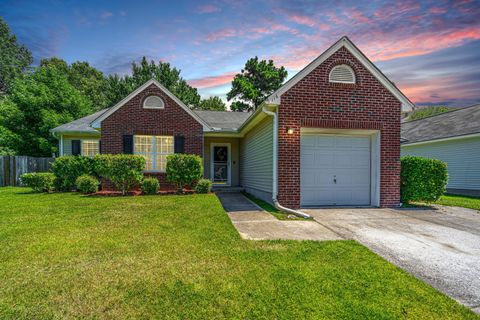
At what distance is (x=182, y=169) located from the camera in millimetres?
11023

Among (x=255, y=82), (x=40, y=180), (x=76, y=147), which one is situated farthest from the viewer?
(x=255, y=82)

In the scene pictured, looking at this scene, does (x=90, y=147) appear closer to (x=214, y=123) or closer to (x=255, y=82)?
(x=214, y=123)

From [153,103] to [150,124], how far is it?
1021 millimetres

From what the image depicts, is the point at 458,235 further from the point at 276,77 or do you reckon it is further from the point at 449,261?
the point at 276,77

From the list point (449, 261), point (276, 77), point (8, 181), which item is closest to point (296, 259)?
point (449, 261)

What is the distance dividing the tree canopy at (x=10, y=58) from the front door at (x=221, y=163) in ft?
119

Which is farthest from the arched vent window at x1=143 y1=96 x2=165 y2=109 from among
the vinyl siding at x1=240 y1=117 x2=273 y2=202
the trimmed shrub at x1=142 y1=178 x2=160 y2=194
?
the vinyl siding at x1=240 y1=117 x2=273 y2=202

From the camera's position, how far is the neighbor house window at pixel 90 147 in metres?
15.2

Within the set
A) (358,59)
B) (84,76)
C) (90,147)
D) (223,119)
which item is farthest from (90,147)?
(84,76)

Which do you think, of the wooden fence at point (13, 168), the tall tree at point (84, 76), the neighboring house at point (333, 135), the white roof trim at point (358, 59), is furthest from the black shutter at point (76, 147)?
the tall tree at point (84, 76)

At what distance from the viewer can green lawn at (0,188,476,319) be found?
2.51 metres

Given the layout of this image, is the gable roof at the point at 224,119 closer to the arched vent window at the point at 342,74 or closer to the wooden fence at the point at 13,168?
the arched vent window at the point at 342,74

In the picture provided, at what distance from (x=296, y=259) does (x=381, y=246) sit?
1.76 metres

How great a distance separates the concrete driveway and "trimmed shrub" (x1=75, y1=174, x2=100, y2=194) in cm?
910
